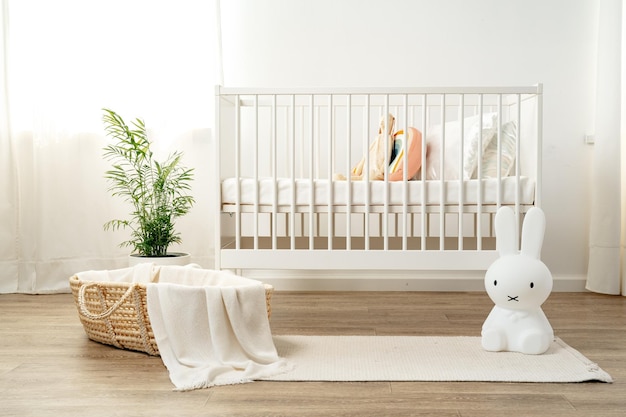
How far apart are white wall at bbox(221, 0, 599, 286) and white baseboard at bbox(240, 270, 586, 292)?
11.8 inches

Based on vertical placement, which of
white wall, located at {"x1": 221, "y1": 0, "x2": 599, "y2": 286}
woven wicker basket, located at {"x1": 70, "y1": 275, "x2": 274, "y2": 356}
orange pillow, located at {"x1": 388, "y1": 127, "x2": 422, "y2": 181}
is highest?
white wall, located at {"x1": 221, "y1": 0, "x2": 599, "y2": 286}

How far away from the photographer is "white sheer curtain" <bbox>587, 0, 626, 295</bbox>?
295cm

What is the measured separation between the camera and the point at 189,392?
1.58 meters

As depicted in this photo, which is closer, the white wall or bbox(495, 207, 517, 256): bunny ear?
bbox(495, 207, 517, 256): bunny ear

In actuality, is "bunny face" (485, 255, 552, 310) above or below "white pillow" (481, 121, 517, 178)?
below

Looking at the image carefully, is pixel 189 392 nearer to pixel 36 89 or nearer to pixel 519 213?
pixel 519 213

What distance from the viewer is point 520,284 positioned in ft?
6.25

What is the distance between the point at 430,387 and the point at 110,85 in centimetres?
211

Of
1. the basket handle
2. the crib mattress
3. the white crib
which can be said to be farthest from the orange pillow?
the basket handle

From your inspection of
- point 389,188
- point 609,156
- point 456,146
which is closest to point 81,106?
point 389,188

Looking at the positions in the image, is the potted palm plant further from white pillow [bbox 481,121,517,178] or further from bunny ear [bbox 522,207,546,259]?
bunny ear [bbox 522,207,546,259]

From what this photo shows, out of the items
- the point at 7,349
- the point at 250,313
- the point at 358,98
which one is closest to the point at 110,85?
the point at 358,98

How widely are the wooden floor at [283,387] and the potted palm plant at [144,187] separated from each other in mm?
490

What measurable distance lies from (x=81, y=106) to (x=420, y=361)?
200 cm
